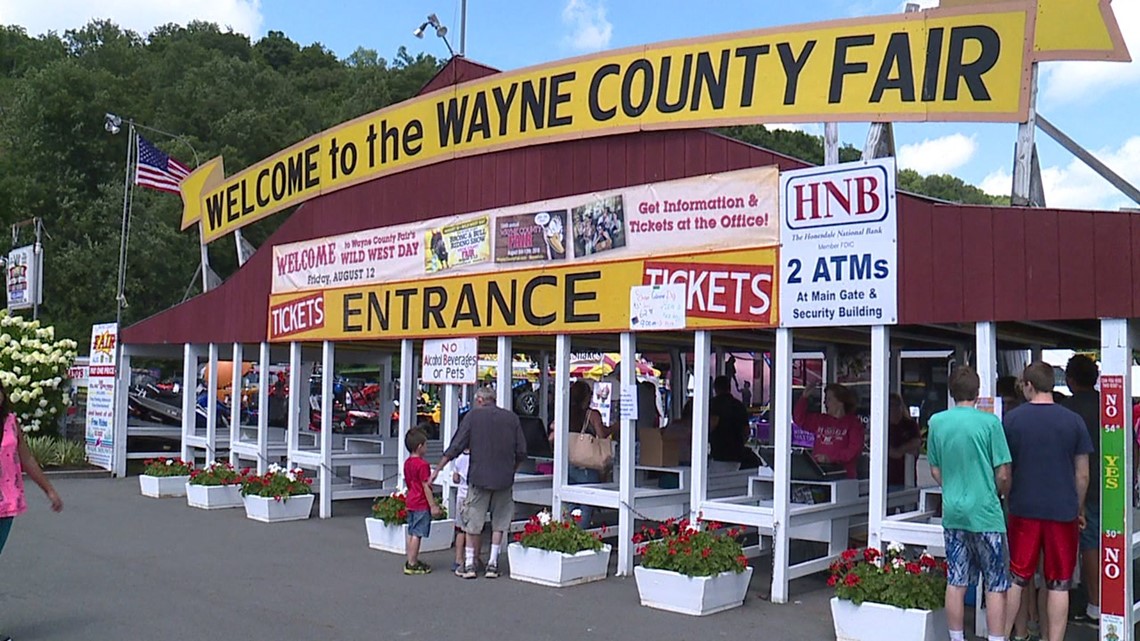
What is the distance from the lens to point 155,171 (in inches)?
737

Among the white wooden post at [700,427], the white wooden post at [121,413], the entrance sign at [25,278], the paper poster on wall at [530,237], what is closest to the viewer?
the white wooden post at [700,427]

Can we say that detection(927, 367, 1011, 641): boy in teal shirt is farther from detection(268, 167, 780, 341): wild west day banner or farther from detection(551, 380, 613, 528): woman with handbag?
detection(551, 380, 613, 528): woman with handbag

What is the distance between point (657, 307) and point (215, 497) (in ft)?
→ 26.9

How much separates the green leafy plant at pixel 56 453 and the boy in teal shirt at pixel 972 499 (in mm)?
17316

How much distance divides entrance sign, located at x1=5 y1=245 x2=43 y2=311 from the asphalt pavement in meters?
14.9

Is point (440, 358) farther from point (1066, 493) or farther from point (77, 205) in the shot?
point (77, 205)

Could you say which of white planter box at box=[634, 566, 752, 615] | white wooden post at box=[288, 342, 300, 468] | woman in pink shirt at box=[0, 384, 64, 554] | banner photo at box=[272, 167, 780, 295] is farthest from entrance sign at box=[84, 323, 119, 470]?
white planter box at box=[634, 566, 752, 615]

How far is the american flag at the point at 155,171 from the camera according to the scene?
18578 millimetres

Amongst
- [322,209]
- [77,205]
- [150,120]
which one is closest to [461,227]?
[322,209]

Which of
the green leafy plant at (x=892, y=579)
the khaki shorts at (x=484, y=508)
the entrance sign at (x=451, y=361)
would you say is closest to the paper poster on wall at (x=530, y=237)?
the entrance sign at (x=451, y=361)

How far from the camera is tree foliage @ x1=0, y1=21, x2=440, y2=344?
123ft

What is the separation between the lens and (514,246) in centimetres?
1109

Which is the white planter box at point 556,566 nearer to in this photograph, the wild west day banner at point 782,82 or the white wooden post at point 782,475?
the white wooden post at point 782,475

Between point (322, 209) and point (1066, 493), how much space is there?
33.6 ft
